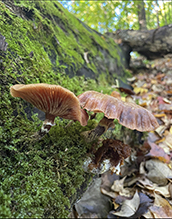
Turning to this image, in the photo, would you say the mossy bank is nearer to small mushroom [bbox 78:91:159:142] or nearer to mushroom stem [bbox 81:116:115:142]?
mushroom stem [bbox 81:116:115:142]

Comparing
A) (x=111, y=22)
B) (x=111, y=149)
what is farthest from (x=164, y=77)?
(x=111, y=149)

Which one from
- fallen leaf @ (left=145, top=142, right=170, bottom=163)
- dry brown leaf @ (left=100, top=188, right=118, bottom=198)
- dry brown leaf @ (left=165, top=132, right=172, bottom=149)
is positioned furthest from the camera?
dry brown leaf @ (left=165, top=132, right=172, bottom=149)

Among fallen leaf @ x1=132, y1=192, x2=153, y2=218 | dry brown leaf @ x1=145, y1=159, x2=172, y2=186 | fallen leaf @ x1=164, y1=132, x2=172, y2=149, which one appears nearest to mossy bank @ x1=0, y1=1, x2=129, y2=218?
fallen leaf @ x1=132, y1=192, x2=153, y2=218

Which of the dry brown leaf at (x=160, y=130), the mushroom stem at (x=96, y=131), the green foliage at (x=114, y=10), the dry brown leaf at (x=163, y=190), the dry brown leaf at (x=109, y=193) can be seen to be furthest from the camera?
the green foliage at (x=114, y=10)

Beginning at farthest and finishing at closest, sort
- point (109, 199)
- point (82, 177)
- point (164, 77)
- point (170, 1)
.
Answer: point (170, 1) < point (164, 77) < point (109, 199) < point (82, 177)

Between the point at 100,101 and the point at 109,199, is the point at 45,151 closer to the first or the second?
the point at 100,101

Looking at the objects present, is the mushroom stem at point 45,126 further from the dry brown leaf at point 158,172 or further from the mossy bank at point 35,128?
the dry brown leaf at point 158,172

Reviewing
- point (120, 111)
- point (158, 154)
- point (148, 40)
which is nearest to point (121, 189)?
point (158, 154)

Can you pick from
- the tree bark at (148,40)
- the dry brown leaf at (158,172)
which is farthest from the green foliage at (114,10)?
the dry brown leaf at (158,172)
